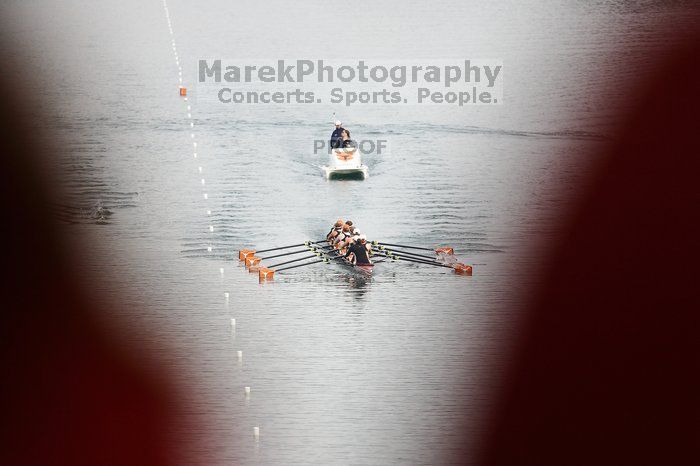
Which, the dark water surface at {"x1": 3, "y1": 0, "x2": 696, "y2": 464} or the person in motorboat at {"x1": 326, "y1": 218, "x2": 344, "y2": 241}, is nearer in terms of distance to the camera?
the dark water surface at {"x1": 3, "y1": 0, "x2": 696, "y2": 464}

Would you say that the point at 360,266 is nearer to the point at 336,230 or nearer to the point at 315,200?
the point at 336,230

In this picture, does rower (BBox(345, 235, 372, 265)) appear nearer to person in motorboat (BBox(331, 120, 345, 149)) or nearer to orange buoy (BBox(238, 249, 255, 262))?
orange buoy (BBox(238, 249, 255, 262))

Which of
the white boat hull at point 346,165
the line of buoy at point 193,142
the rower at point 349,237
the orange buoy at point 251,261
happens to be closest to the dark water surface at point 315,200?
the line of buoy at point 193,142

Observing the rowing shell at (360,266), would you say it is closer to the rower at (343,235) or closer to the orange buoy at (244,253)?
the rower at (343,235)

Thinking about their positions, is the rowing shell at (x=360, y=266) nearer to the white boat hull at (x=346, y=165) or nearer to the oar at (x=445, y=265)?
the oar at (x=445, y=265)

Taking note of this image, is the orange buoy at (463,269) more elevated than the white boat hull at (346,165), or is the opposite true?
the white boat hull at (346,165)

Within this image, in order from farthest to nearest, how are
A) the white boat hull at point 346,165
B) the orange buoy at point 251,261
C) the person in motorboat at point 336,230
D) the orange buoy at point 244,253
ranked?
the white boat hull at point 346,165 < the person in motorboat at point 336,230 < the orange buoy at point 244,253 < the orange buoy at point 251,261

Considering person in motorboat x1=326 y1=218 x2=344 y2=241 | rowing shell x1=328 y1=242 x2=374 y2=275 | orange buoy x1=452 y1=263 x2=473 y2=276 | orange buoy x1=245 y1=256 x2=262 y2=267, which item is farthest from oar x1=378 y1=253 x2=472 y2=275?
orange buoy x1=245 y1=256 x2=262 y2=267

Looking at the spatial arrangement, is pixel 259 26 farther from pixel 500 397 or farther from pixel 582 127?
pixel 500 397

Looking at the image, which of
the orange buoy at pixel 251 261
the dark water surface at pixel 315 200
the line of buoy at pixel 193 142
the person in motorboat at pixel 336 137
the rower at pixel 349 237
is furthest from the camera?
the person in motorboat at pixel 336 137

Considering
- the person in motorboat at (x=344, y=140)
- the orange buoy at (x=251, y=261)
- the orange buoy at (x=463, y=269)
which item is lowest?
the orange buoy at (x=463, y=269)

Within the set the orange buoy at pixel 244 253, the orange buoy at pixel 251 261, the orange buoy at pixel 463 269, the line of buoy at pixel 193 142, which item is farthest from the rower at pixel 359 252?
the line of buoy at pixel 193 142

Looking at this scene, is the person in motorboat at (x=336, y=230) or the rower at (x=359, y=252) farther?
the person in motorboat at (x=336, y=230)

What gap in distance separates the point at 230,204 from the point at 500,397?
11210 millimetres
